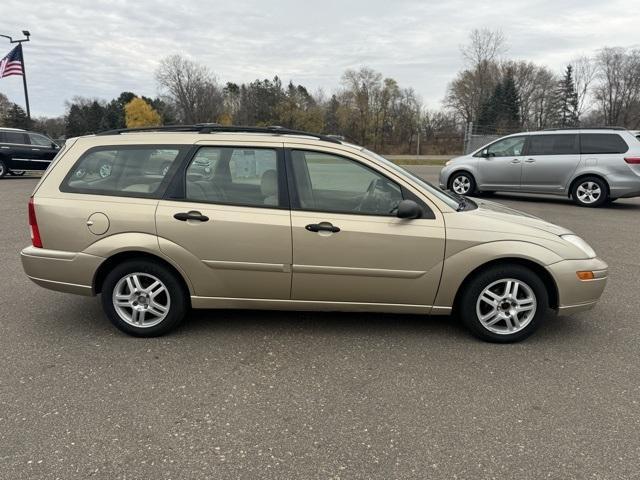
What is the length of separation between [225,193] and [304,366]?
149cm

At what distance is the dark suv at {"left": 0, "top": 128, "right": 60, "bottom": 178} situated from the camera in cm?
1658

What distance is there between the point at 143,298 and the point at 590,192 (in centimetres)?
1072

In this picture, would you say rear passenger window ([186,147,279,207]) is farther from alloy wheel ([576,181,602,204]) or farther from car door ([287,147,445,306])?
alloy wheel ([576,181,602,204])

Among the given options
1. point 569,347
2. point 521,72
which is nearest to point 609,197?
point 569,347

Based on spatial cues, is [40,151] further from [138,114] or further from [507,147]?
[138,114]

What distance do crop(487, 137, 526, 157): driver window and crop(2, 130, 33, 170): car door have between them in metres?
15.8

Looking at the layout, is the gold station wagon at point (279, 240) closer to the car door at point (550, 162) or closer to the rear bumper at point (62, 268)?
the rear bumper at point (62, 268)

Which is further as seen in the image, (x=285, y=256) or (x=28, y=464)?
(x=285, y=256)

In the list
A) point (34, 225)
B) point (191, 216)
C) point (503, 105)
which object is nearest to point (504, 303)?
point (191, 216)

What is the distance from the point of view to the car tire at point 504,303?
12.0 feet

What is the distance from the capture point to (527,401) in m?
2.96

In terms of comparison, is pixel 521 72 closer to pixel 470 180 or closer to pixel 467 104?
pixel 467 104

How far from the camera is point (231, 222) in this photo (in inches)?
142

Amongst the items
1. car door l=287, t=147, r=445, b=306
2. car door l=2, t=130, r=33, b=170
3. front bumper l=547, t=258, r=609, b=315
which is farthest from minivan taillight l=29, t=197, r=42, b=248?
car door l=2, t=130, r=33, b=170
